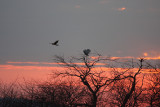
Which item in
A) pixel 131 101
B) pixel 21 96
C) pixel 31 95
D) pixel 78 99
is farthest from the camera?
pixel 21 96

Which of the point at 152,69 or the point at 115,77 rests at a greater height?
the point at 152,69

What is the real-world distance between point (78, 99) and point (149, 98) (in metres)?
8.25

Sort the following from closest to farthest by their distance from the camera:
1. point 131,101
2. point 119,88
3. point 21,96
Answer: point 119,88 < point 131,101 < point 21,96

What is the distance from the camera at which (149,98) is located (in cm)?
2391

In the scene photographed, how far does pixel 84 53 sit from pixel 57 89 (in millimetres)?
7787

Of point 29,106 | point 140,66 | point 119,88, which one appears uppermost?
point 140,66

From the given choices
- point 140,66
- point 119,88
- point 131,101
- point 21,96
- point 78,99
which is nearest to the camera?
point 140,66

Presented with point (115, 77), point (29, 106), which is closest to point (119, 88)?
point (115, 77)

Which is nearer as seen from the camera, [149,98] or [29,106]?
[149,98]

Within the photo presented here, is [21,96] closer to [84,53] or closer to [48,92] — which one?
[48,92]

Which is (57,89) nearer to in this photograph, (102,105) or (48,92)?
(48,92)

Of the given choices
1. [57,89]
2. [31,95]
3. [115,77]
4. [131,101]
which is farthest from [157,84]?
[31,95]

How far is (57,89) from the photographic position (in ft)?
81.2

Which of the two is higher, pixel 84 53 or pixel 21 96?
pixel 84 53
